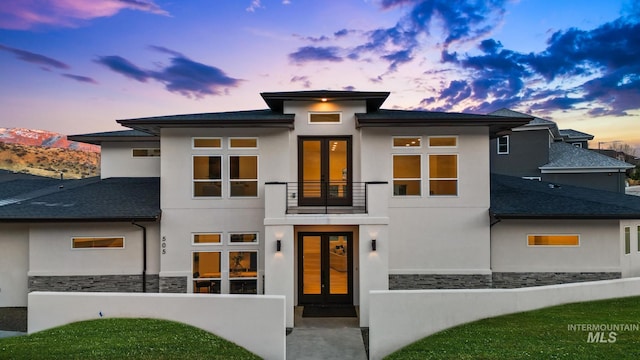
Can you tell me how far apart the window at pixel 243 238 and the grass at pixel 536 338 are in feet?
17.8

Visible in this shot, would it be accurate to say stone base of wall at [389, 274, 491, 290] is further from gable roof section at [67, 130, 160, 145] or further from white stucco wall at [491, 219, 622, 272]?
gable roof section at [67, 130, 160, 145]

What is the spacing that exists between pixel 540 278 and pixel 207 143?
11.1 metres

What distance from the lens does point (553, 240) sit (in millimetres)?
10969

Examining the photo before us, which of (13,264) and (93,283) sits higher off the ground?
(13,264)

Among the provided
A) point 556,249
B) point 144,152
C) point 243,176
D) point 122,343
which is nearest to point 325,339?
point 122,343

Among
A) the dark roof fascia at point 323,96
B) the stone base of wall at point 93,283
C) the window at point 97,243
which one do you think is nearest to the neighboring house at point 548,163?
the dark roof fascia at point 323,96

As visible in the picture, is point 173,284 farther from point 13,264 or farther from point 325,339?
point 325,339

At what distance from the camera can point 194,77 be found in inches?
1010

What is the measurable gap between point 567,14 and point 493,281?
64.5 ft

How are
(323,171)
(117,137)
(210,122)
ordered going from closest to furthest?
(210,122)
(323,171)
(117,137)

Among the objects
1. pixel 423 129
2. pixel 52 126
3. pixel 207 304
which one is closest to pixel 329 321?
pixel 207 304

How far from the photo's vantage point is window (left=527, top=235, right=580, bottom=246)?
430 inches

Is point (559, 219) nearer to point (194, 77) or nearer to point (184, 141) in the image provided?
point (184, 141)

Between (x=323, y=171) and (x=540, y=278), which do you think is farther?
(x=323, y=171)
